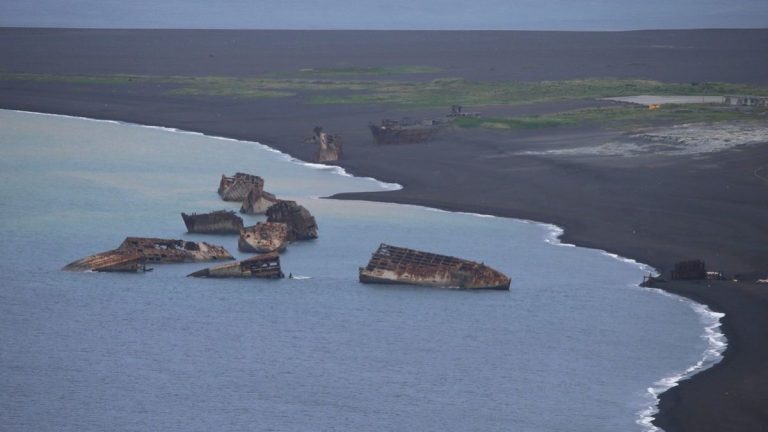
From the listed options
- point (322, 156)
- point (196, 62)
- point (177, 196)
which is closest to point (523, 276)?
point (177, 196)

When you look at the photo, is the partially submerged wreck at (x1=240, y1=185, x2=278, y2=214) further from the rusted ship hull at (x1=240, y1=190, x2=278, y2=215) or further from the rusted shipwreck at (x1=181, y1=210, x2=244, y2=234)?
the rusted shipwreck at (x1=181, y1=210, x2=244, y2=234)

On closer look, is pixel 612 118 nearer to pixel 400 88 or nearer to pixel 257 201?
pixel 257 201

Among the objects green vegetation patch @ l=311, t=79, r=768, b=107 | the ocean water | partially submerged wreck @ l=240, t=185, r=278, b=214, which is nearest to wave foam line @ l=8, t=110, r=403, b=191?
the ocean water

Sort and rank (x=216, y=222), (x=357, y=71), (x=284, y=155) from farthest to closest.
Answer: (x=357, y=71)
(x=284, y=155)
(x=216, y=222)

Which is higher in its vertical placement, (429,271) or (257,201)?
(257,201)

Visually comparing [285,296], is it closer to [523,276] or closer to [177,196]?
[523,276]

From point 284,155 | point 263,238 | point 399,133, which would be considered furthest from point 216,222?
point 284,155

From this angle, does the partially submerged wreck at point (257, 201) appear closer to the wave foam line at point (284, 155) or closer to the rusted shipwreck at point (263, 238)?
A: the wave foam line at point (284, 155)
